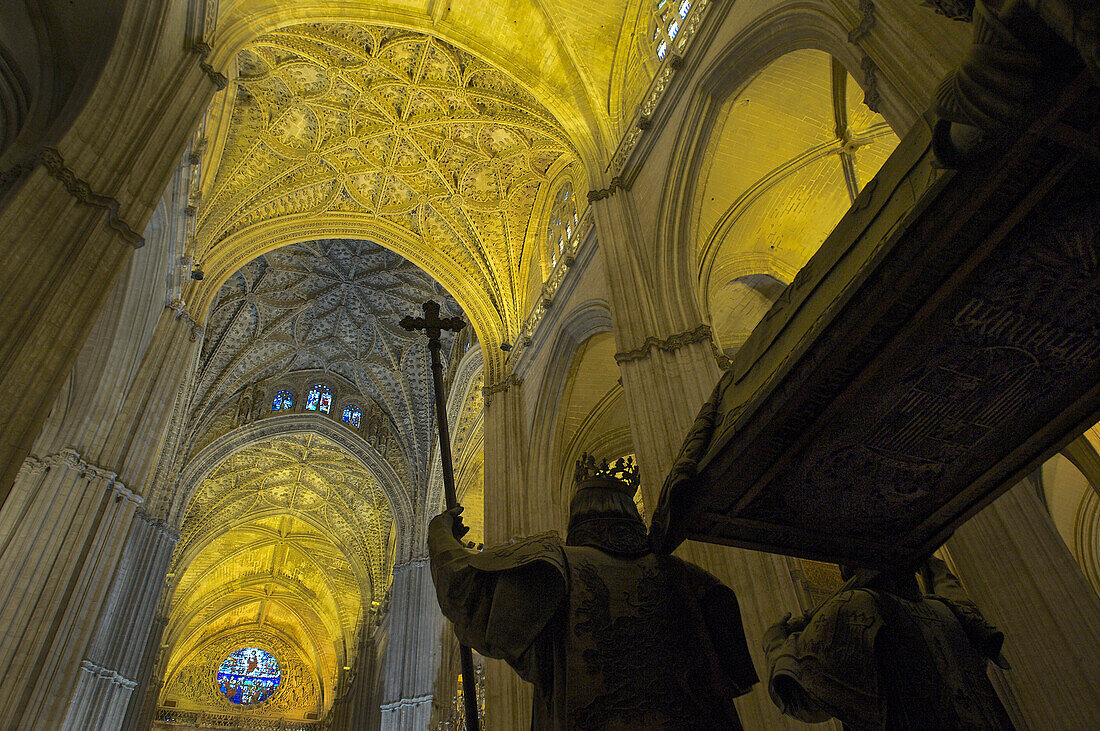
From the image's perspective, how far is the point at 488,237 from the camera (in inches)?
540

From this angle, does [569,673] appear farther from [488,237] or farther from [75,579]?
[488,237]

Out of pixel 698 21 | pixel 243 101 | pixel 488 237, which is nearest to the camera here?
pixel 698 21

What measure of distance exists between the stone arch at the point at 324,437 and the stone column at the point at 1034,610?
14303mm

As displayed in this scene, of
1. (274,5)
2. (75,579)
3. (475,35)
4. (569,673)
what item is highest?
(475,35)

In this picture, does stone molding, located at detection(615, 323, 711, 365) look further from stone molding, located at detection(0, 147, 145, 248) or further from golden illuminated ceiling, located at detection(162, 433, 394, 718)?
golden illuminated ceiling, located at detection(162, 433, 394, 718)

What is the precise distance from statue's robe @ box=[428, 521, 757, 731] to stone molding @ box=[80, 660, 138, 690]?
39.8ft

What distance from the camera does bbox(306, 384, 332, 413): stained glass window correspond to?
64.2 feet

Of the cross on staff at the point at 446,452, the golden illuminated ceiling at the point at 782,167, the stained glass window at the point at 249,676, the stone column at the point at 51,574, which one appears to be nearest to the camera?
the cross on staff at the point at 446,452

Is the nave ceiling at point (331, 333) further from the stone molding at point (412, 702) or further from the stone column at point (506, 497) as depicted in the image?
the stone column at point (506, 497)

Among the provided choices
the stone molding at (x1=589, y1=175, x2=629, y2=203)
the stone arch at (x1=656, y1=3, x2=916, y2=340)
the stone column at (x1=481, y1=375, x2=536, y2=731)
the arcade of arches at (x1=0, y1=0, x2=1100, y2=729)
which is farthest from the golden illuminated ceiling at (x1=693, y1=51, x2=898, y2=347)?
the stone column at (x1=481, y1=375, x2=536, y2=731)

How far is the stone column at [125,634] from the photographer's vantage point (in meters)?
11.5

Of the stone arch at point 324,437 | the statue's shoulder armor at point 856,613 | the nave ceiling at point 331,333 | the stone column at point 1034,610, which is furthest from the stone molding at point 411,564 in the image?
the statue's shoulder armor at point 856,613

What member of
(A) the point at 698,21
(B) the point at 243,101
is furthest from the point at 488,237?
(A) the point at 698,21

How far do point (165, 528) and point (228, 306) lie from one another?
5615mm
